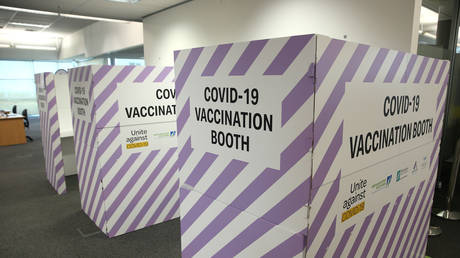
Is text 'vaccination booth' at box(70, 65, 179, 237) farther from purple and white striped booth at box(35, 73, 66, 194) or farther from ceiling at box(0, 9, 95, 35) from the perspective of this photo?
ceiling at box(0, 9, 95, 35)

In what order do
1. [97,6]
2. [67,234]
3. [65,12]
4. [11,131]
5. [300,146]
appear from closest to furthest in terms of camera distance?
[300,146] < [67,234] < [97,6] < [65,12] < [11,131]

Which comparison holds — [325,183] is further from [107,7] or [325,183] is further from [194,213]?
[107,7]

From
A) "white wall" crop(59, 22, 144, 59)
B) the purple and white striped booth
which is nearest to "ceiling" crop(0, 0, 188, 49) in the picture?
"white wall" crop(59, 22, 144, 59)

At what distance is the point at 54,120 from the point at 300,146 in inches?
171

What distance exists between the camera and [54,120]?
172 inches

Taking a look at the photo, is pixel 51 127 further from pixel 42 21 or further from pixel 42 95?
pixel 42 21

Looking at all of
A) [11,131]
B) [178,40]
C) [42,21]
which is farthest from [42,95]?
[42,21]

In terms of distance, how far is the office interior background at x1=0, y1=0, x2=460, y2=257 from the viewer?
307 cm

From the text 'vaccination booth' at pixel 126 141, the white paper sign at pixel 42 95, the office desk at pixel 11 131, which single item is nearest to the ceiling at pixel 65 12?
the white paper sign at pixel 42 95

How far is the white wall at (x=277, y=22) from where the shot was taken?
324 centimetres

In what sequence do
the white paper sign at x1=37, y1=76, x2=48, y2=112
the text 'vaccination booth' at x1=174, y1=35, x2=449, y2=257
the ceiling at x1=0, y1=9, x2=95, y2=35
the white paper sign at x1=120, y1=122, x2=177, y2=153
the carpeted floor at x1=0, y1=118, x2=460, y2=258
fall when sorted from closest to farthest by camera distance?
1. the text 'vaccination booth' at x1=174, y1=35, x2=449, y2=257
2. the carpeted floor at x1=0, y1=118, x2=460, y2=258
3. the white paper sign at x1=120, y1=122, x2=177, y2=153
4. the white paper sign at x1=37, y1=76, x2=48, y2=112
5. the ceiling at x1=0, y1=9, x2=95, y2=35

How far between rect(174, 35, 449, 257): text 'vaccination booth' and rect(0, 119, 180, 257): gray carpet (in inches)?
59.9

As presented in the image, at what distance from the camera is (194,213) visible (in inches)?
62.1

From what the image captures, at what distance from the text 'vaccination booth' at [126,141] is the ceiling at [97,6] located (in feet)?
11.9
